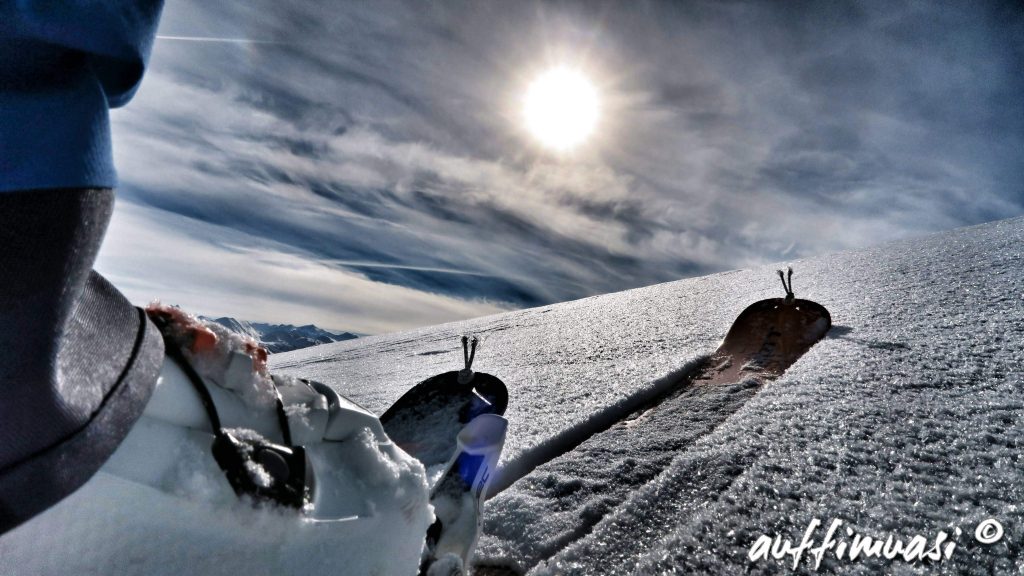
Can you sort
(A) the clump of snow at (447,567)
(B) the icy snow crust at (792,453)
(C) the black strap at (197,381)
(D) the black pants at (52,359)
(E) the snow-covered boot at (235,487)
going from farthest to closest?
(B) the icy snow crust at (792,453)
(A) the clump of snow at (447,567)
(C) the black strap at (197,381)
(E) the snow-covered boot at (235,487)
(D) the black pants at (52,359)

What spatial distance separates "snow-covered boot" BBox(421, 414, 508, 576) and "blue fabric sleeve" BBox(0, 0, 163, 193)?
1.03 m

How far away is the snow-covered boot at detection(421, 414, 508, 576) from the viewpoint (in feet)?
4.27

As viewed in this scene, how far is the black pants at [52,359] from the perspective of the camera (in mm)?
551

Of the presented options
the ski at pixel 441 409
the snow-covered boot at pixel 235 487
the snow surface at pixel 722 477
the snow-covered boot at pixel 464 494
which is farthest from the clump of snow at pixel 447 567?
the ski at pixel 441 409

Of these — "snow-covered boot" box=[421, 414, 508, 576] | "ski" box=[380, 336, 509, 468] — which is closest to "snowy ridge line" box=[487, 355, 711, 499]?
"ski" box=[380, 336, 509, 468]

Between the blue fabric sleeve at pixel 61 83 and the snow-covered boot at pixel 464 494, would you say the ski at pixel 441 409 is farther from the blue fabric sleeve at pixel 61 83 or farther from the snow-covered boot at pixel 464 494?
the blue fabric sleeve at pixel 61 83

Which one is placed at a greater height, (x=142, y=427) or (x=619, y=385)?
(x=619, y=385)

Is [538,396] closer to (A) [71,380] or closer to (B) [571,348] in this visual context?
(B) [571,348]


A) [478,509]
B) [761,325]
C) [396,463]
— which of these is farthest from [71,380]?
[761,325]

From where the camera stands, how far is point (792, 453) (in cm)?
167

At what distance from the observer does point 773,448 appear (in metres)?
1.73

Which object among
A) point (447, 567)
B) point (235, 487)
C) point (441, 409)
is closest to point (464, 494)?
point (447, 567)

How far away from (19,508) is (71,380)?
15 centimetres

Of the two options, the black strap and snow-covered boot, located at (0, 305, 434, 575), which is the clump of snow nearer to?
snow-covered boot, located at (0, 305, 434, 575)
